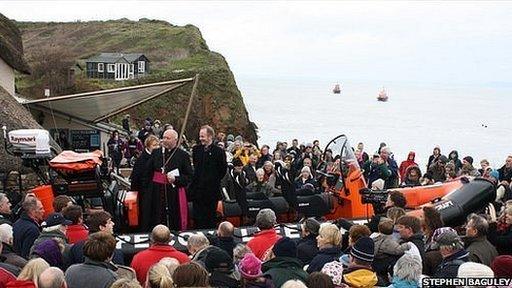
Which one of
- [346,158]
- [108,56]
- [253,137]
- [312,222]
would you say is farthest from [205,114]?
[312,222]

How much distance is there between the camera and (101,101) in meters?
14.5

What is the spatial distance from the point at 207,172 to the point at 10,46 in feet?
45.5

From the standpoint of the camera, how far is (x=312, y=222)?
6.80 metres

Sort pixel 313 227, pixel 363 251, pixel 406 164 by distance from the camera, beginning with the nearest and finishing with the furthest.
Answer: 1. pixel 363 251
2. pixel 313 227
3. pixel 406 164

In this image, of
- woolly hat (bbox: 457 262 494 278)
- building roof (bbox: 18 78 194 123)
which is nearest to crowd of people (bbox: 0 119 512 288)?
woolly hat (bbox: 457 262 494 278)

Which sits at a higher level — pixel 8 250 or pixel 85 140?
pixel 8 250

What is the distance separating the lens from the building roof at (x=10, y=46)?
68.1 ft

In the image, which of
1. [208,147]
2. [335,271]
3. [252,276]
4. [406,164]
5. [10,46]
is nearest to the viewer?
[252,276]

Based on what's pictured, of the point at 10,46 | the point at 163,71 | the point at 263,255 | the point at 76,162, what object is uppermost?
the point at 10,46

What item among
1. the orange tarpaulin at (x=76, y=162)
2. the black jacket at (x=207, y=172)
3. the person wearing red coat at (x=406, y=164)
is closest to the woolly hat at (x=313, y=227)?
the black jacket at (x=207, y=172)

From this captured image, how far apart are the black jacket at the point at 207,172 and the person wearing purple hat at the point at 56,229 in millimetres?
2715

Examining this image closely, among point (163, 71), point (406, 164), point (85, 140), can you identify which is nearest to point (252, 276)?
point (406, 164)

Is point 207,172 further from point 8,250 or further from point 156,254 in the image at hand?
point 8,250

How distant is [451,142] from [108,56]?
26747 millimetres
